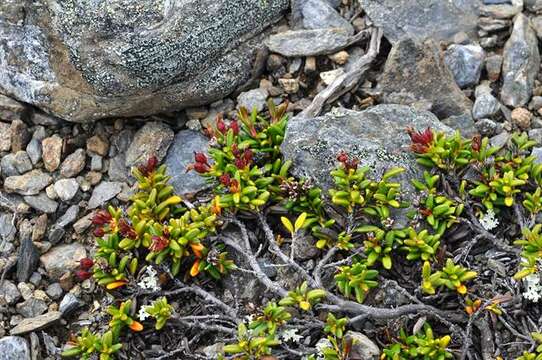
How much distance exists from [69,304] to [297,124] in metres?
2.03

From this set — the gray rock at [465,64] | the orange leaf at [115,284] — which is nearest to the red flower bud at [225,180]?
the orange leaf at [115,284]

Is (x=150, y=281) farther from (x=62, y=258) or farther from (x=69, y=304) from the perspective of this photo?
(x=62, y=258)

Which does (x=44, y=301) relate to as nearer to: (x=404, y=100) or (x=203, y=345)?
(x=203, y=345)

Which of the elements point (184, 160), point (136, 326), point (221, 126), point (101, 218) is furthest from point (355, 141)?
point (136, 326)

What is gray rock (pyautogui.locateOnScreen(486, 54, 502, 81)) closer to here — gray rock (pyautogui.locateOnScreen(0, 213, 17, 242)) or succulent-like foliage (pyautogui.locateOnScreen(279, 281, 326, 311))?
succulent-like foliage (pyautogui.locateOnScreen(279, 281, 326, 311))

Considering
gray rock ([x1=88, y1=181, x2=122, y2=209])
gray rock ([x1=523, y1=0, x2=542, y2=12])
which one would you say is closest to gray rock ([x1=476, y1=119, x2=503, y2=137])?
gray rock ([x1=523, y1=0, x2=542, y2=12])

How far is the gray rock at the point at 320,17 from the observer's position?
6.14 meters

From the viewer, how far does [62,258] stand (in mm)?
5586

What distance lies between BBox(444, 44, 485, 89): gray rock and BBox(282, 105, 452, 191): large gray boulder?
0.57 metres

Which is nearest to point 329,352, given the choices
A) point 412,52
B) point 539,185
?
point 539,185

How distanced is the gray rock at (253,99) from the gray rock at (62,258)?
161cm

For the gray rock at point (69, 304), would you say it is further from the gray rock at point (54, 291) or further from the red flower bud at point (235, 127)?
the red flower bud at point (235, 127)

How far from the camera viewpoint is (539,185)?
525cm

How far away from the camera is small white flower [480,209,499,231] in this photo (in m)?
5.24
